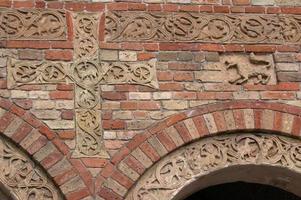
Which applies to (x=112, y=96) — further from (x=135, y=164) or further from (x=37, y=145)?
(x=37, y=145)

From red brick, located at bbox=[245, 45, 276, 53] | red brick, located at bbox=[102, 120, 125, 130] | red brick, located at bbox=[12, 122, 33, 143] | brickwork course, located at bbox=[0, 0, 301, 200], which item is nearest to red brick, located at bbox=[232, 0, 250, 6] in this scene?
brickwork course, located at bbox=[0, 0, 301, 200]

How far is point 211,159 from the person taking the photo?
Result: 6305 mm

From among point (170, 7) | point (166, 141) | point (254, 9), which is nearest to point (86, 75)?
point (166, 141)

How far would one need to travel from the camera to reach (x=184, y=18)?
269 inches

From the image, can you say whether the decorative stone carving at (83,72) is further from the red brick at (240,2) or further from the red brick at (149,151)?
the red brick at (240,2)

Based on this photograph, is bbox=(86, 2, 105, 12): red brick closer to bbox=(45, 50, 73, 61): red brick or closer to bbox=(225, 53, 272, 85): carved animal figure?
bbox=(45, 50, 73, 61): red brick

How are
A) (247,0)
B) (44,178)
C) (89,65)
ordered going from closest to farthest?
→ (44,178)
(89,65)
(247,0)

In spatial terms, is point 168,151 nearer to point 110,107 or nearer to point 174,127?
point 174,127

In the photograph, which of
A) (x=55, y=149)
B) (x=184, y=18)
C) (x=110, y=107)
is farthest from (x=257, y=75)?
(x=55, y=149)

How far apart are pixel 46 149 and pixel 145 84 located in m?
1.00

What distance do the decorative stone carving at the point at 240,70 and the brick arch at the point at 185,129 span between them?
0.73ft

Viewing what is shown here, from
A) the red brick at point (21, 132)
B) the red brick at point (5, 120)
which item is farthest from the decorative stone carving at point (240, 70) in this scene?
the red brick at point (5, 120)

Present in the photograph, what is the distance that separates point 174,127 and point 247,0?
4.74 feet

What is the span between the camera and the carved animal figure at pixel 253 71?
21.7 feet
